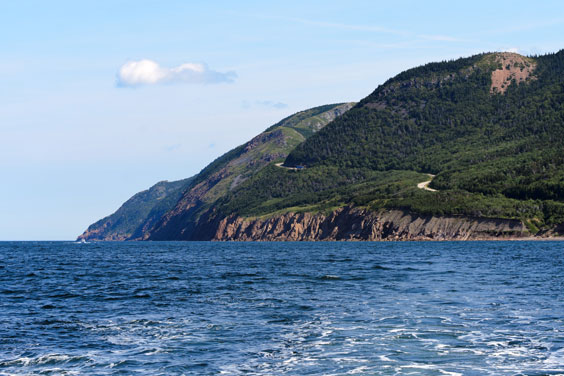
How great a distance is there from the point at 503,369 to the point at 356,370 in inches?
260

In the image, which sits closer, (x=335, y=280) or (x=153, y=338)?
(x=153, y=338)

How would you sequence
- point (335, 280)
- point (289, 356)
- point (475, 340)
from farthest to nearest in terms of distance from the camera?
1. point (335, 280)
2. point (475, 340)
3. point (289, 356)

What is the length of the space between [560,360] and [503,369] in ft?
11.1

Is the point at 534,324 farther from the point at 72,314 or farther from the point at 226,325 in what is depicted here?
the point at 72,314

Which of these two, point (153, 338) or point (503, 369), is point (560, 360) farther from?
point (153, 338)

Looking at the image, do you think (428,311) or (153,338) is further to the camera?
(428,311)

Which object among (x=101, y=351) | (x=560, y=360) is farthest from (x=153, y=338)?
(x=560, y=360)

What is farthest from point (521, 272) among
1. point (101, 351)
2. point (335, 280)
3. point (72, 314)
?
point (101, 351)

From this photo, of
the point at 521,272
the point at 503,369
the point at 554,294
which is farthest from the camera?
the point at 521,272

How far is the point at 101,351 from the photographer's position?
3569 cm

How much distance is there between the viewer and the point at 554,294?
184 feet

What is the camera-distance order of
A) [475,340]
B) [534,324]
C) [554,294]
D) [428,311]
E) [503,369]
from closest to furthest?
1. [503,369]
2. [475,340]
3. [534,324]
4. [428,311]
5. [554,294]

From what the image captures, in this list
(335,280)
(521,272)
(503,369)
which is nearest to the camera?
(503,369)

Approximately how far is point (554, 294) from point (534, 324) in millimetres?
16355
